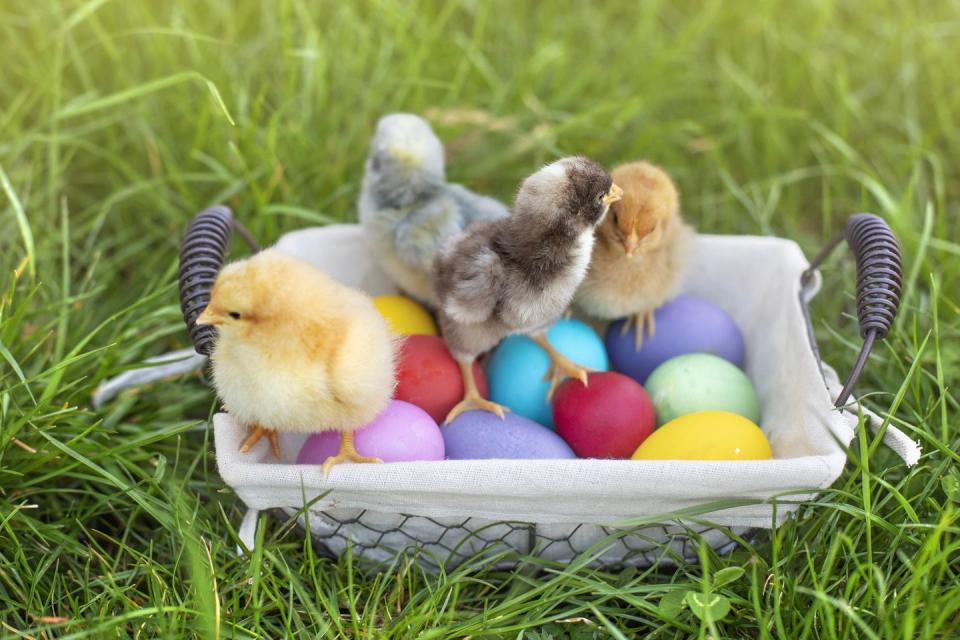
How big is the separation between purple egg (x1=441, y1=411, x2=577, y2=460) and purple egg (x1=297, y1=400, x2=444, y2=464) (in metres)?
0.05

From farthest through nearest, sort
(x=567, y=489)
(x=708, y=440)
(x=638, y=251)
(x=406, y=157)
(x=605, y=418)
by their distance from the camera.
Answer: (x=406, y=157), (x=638, y=251), (x=605, y=418), (x=708, y=440), (x=567, y=489)

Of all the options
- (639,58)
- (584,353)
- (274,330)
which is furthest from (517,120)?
(274,330)

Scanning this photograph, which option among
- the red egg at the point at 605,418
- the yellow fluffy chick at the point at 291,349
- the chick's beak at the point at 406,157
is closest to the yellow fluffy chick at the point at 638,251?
the red egg at the point at 605,418

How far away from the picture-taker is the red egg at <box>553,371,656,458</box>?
6.96 feet

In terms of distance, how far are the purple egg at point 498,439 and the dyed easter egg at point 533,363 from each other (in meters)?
0.17

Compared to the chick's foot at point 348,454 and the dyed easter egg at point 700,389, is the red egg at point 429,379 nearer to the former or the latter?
the chick's foot at point 348,454

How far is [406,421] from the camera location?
6.64 ft

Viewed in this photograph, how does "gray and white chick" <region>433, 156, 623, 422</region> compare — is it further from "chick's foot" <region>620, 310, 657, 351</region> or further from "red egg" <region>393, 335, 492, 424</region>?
"chick's foot" <region>620, 310, 657, 351</region>

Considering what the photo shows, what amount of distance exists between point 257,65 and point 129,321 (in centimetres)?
135

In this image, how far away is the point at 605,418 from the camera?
212 centimetres

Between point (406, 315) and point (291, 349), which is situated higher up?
point (291, 349)

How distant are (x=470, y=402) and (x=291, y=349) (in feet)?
1.90

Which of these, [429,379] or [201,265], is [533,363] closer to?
[429,379]

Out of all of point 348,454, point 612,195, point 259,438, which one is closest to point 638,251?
point 612,195
